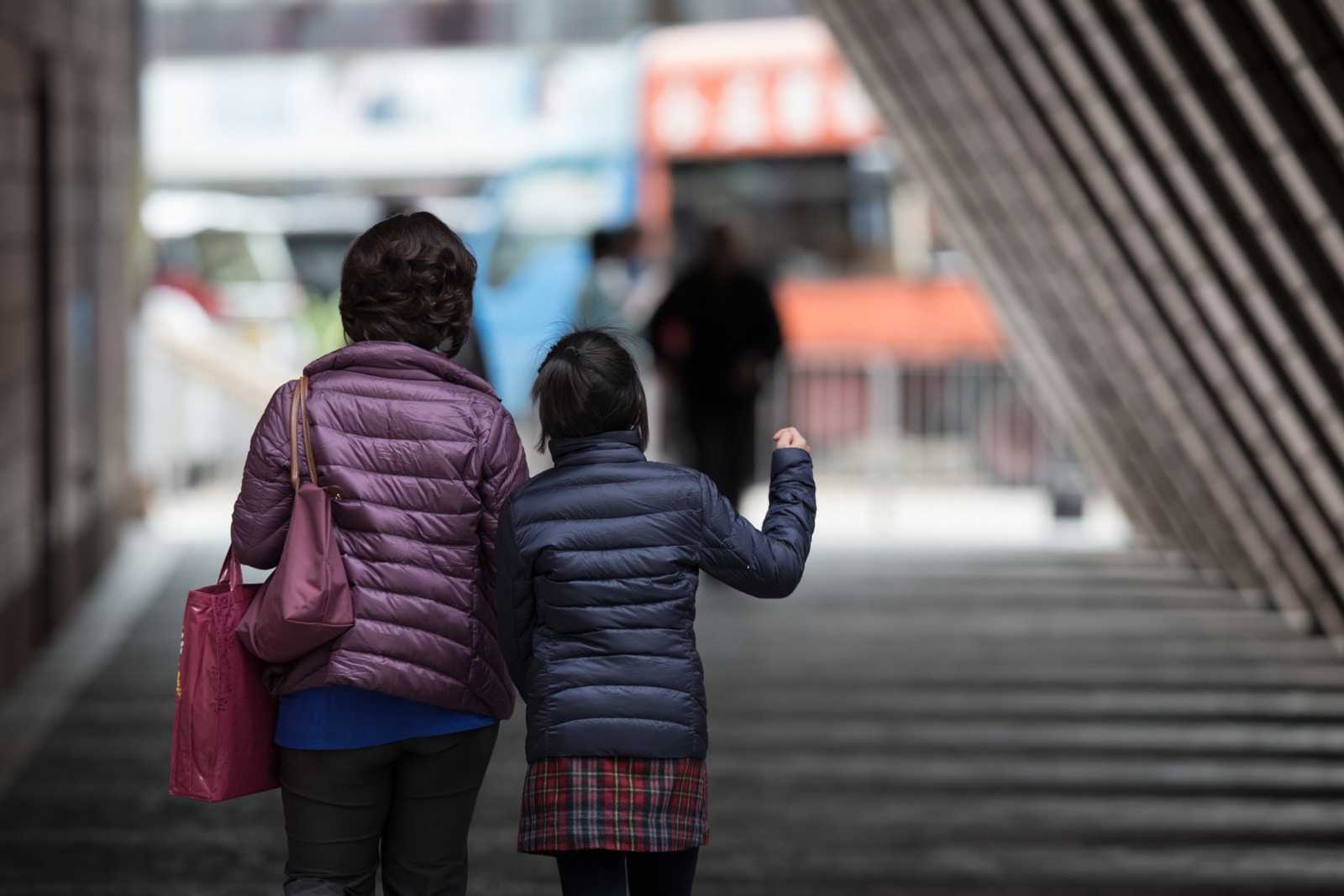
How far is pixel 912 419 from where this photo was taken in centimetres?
1414

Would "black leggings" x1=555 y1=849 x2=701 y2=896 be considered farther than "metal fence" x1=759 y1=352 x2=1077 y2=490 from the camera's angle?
No

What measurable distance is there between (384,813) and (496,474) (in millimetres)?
593

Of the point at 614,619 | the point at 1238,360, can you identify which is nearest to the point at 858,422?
the point at 1238,360

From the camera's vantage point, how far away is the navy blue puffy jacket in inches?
115

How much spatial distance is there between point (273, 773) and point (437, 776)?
0.27 metres

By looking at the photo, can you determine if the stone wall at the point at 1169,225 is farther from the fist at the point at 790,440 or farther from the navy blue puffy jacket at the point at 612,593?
the navy blue puffy jacket at the point at 612,593

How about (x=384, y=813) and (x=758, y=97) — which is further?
(x=758, y=97)

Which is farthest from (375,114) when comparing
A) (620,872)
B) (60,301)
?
(620,872)

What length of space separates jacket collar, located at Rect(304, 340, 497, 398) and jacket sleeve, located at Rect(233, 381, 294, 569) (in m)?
0.08

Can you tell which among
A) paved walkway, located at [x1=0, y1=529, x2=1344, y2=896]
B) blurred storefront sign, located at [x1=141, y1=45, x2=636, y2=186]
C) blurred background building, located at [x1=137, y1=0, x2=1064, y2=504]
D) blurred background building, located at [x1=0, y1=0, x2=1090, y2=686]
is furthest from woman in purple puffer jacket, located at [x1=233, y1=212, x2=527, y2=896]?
blurred storefront sign, located at [x1=141, y1=45, x2=636, y2=186]

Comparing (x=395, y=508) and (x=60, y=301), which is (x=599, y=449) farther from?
(x=60, y=301)

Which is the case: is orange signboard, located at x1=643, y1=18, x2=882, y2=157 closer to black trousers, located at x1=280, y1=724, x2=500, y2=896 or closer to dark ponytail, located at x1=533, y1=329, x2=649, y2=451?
dark ponytail, located at x1=533, y1=329, x2=649, y2=451

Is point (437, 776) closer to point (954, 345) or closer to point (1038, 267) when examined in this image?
point (1038, 267)

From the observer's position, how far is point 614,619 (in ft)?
9.59
